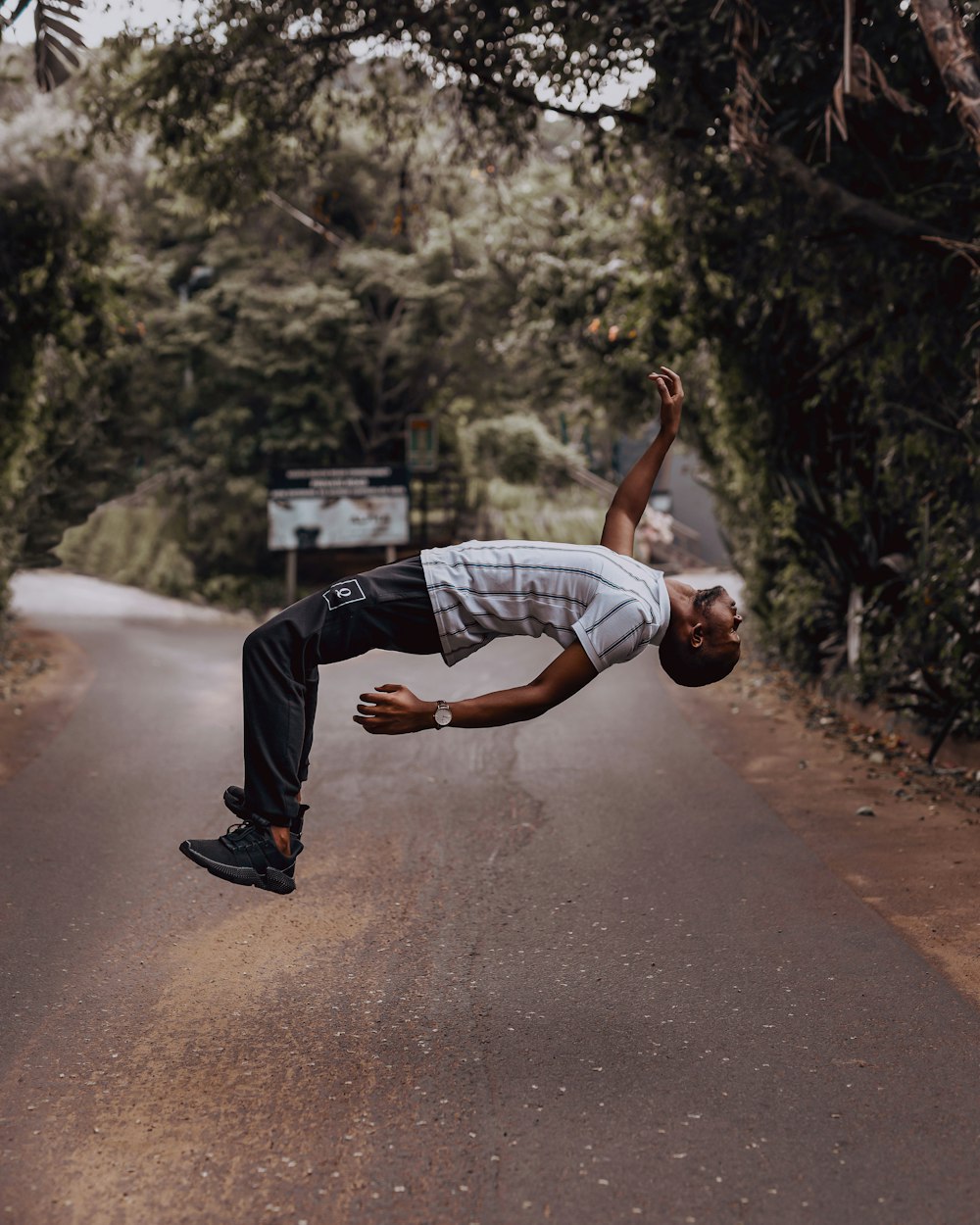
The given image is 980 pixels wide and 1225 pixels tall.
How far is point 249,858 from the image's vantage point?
14.7 ft

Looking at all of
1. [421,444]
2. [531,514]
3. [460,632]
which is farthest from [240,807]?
[531,514]

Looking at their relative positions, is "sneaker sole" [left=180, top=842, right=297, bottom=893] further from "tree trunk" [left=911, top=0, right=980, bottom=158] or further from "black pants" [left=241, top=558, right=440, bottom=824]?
"tree trunk" [left=911, top=0, right=980, bottom=158]

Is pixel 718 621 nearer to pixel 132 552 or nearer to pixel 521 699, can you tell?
pixel 521 699

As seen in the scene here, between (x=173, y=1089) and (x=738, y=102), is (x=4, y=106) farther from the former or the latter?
(x=173, y=1089)

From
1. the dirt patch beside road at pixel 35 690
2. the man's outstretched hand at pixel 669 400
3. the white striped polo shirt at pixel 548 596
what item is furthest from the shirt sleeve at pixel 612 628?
the dirt patch beside road at pixel 35 690

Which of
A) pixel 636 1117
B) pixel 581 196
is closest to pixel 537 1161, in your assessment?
pixel 636 1117

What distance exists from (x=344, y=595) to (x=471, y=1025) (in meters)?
1.56

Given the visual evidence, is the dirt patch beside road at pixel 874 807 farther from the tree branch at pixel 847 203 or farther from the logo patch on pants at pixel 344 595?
the tree branch at pixel 847 203

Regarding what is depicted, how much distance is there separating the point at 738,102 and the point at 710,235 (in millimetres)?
4383

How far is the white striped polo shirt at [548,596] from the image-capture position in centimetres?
422

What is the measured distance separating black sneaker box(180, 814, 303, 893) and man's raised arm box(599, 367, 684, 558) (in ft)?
5.17

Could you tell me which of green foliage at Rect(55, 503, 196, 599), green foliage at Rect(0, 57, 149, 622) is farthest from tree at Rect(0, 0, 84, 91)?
green foliage at Rect(55, 503, 196, 599)

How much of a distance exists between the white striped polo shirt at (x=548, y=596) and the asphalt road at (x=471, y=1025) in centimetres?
134

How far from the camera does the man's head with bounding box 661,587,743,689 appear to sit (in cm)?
436
